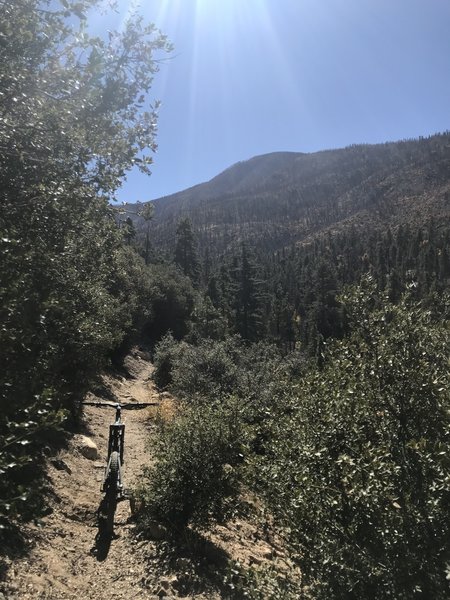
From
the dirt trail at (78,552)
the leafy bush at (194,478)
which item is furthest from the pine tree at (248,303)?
the leafy bush at (194,478)

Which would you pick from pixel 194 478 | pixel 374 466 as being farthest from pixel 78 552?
pixel 374 466

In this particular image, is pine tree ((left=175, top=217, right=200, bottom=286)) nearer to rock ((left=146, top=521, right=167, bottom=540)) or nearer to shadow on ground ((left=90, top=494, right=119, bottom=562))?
shadow on ground ((left=90, top=494, right=119, bottom=562))

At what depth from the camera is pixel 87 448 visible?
36.6ft

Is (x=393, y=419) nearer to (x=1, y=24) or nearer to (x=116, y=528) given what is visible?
(x=1, y=24)

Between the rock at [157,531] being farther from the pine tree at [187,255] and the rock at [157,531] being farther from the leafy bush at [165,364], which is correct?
the pine tree at [187,255]

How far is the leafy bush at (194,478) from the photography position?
752cm

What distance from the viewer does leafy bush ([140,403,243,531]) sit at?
24.7 ft

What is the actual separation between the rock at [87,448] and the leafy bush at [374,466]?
7281mm

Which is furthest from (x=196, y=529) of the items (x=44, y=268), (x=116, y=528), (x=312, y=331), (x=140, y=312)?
(x=312, y=331)

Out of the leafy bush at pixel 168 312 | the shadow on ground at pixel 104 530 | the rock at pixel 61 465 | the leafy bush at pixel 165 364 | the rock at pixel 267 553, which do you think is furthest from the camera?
the leafy bush at pixel 168 312

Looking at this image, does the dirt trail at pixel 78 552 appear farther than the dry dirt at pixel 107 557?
No

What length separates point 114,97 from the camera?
479cm

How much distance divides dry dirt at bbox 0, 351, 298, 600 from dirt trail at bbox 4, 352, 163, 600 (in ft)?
0.05

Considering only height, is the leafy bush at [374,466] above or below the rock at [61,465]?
above
